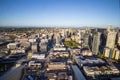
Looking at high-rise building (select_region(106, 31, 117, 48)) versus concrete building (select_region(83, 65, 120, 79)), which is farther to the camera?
high-rise building (select_region(106, 31, 117, 48))

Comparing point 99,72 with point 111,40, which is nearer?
point 99,72

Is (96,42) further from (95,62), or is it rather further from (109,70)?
(109,70)

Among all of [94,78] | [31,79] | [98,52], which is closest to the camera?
[31,79]

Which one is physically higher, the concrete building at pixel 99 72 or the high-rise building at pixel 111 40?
the high-rise building at pixel 111 40

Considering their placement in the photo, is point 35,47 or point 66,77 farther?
point 35,47

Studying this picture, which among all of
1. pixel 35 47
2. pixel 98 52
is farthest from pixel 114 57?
Answer: pixel 35 47

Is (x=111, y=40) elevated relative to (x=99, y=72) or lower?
elevated

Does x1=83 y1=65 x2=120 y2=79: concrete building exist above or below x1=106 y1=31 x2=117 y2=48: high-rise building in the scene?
below

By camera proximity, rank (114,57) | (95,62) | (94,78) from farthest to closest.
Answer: (114,57) → (95,62) → (94,78)

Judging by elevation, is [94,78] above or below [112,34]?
below

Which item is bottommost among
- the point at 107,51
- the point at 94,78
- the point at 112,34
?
the point at 94,78

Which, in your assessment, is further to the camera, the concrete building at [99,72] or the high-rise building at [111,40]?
the high-rise building at [111,40]
